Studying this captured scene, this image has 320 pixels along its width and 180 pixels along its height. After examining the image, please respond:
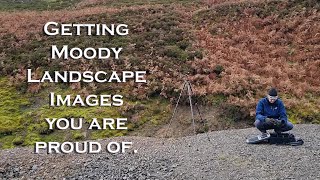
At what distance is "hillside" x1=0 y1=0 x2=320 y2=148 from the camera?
19.4 meters

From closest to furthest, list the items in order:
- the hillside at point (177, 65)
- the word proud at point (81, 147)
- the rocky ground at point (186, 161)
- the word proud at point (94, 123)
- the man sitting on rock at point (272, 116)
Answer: the rocky ground at point (186, 161) → the man sitting on rock at point (272, 116) → the word proud at point (81, 147) → the word proud at point (94, 123) → the hillside at point (177, 65)

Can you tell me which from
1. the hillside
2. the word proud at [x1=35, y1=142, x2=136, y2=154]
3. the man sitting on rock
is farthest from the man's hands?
the word proud at [x1=35, y1=142, x2=136, y2=154]

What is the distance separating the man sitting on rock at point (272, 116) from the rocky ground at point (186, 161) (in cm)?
65

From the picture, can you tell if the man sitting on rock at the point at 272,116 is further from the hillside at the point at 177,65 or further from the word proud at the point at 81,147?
the word proud at the point at 81,147

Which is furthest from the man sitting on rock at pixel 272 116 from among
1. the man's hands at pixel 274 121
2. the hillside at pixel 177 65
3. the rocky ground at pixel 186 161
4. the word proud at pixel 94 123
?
the word proud at pixel 94 123

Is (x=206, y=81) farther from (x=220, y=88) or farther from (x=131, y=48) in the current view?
(x=131, y=48)

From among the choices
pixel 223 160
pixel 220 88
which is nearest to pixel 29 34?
pixel 220 88

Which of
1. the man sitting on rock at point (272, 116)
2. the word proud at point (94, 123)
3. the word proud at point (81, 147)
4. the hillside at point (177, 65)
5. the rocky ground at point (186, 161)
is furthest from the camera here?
the hillside at point (177, 65)

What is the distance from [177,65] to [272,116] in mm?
10379

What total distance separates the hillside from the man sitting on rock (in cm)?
434

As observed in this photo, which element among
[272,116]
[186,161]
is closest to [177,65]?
[272,116]

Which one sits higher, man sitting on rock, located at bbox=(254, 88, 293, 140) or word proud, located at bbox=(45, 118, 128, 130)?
man sitting on rock, located at bbox=(254, 88, 293, 140)

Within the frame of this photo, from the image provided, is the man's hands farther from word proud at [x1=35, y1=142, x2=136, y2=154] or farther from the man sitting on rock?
word proud at [x1=35, y1=142, x2=136, y2=154]

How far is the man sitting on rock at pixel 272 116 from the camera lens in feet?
46.5
